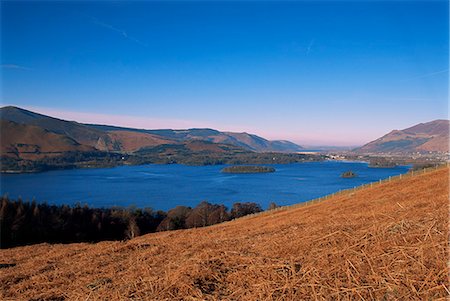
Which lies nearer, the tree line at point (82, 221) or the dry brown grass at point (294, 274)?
the dry brown grass at point (294, 274)

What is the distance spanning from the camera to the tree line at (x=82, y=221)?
123 feet

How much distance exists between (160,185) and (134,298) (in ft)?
362

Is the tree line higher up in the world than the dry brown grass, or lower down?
lower down

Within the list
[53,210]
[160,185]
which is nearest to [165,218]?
[53,210]

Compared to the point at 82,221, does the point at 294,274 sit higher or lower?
higher

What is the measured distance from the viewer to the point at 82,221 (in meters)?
46.4

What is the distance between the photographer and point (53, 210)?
4644 centimetres

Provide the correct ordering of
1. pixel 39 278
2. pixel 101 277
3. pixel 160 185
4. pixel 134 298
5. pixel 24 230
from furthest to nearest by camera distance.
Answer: pixel 160 185 → pixel 24 230 → pixel 39 278 → pixel 101 277 → pixel 134 298

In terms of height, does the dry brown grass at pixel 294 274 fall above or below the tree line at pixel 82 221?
above

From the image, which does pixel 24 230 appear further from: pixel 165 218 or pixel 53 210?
pixel 165 218

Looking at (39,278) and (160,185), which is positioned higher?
(39,278)

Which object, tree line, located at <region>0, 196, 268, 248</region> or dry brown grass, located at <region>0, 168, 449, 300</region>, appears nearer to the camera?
dry brown grass, located at <region>0, 168, 449, 300</region>

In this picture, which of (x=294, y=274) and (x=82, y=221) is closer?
(x=294, y=274)

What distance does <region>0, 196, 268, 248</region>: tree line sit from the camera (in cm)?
3741
